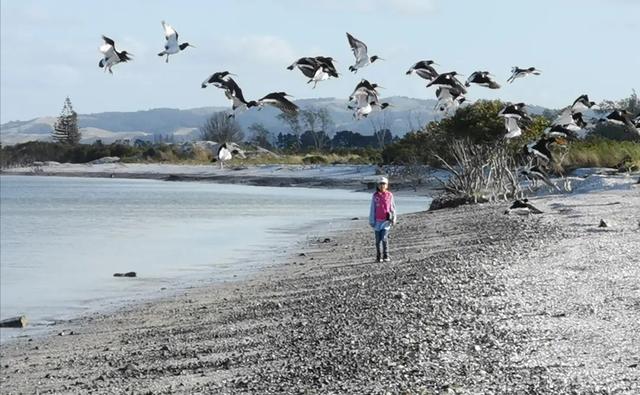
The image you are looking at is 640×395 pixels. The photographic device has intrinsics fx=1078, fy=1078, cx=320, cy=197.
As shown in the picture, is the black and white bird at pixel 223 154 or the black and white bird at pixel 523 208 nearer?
the black and white bird at pixel 223 154

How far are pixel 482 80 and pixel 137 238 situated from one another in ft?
59.5

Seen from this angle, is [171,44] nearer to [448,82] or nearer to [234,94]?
[234,94]

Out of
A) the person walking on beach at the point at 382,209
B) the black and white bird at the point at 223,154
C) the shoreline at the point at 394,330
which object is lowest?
the shoreline at the point at 394,330

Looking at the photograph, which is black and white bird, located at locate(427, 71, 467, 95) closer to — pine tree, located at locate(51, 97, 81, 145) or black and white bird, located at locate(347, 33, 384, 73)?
black and white bird, located at locate(347, 33, 384, 73)

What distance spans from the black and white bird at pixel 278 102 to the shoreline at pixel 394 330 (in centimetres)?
228

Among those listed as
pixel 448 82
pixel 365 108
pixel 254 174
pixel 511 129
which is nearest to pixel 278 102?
pixel 365 108

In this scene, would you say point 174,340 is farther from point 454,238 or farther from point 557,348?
point 454,238

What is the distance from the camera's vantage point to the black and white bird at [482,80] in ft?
47.8

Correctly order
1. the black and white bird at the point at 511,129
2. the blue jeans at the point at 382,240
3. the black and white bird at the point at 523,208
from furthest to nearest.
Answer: the black and white bird at the point at 523,208
the black and white bird at the point at 511,129
the blue jeans at the point at 382,240

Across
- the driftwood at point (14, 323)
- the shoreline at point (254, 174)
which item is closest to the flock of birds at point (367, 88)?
the driftwood at point (14, 323)

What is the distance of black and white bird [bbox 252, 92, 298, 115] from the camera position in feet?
36.7

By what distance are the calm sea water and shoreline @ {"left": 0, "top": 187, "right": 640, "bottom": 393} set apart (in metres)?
2.45

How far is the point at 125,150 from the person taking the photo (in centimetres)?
10481

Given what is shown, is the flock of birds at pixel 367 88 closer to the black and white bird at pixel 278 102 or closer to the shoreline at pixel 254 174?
the black and white bird at pixel 278 102
